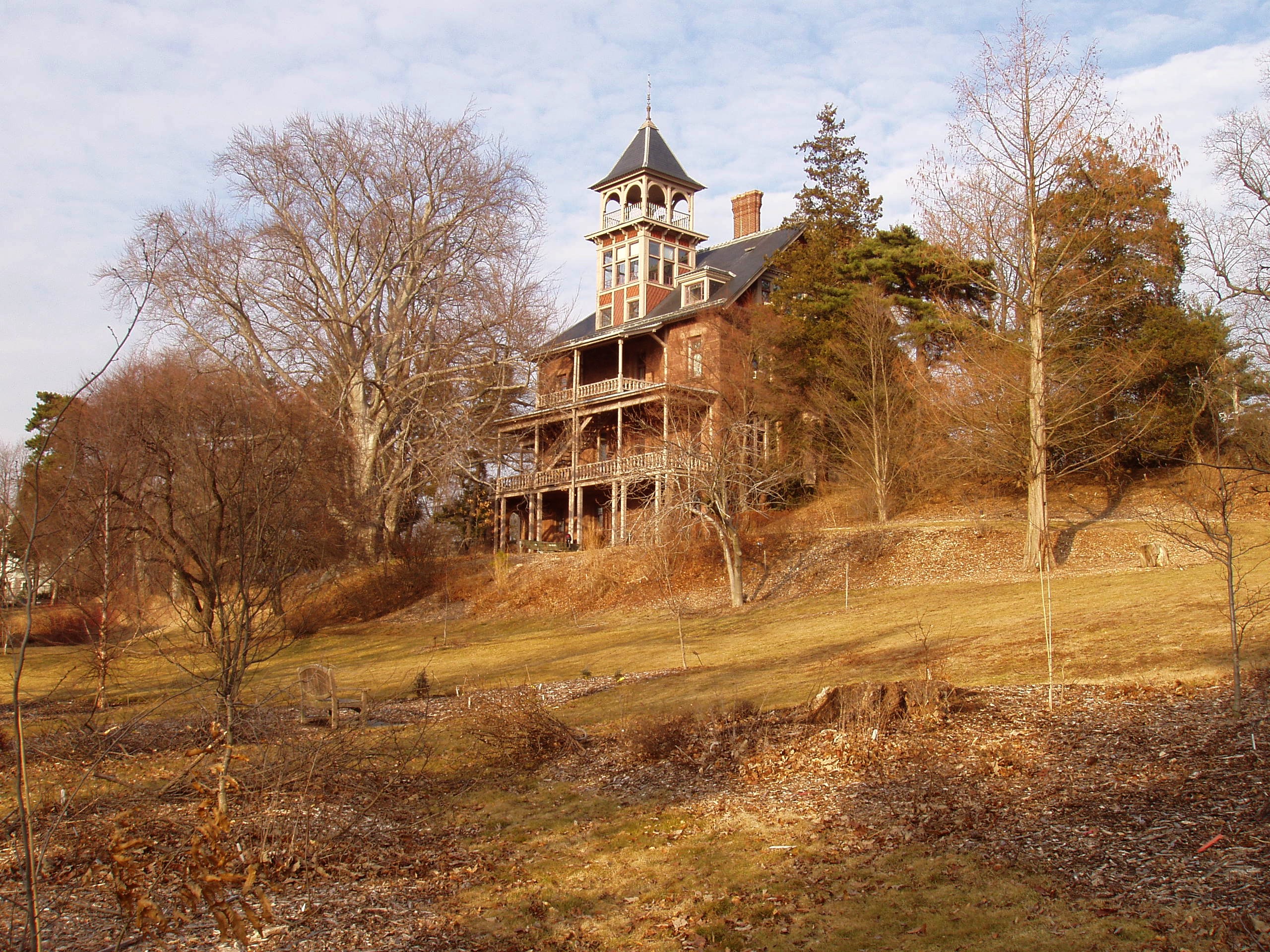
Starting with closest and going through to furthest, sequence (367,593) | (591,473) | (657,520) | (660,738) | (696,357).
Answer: (660,738) < (657,520) < (367,593) < (696,357) < (591,473)

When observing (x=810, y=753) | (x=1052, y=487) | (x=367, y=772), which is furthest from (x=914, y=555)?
(x=367, y=772)

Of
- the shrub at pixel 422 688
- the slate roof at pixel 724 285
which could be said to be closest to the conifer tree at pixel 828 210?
the slate roof at pixel 724 285

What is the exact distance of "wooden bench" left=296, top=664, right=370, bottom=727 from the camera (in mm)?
13047

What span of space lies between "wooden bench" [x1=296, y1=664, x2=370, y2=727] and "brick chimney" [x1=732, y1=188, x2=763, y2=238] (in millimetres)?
35687

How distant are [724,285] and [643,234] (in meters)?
4.94

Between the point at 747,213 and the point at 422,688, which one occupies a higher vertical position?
the point at 747,213

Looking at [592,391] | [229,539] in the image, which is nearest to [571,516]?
[592,391]

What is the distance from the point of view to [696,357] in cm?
3644

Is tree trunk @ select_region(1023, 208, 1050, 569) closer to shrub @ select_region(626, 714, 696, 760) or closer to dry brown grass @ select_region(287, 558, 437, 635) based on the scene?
shrub @ select_region(626, 714, 696, 760)

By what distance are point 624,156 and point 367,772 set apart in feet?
122

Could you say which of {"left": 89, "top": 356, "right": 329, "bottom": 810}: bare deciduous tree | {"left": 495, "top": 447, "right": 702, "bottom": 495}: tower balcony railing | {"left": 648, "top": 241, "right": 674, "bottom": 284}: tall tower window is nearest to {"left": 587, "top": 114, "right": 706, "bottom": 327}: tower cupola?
{"left": 648, "top": 241, "right": 674, "bottom": 284}: tall tower window

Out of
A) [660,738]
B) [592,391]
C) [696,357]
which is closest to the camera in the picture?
[660,738]

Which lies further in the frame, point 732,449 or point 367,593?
point 367,593

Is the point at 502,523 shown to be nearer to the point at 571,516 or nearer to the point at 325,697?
the point at 571,516
